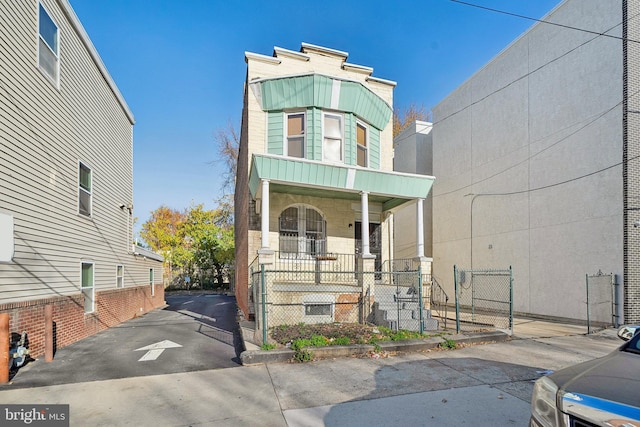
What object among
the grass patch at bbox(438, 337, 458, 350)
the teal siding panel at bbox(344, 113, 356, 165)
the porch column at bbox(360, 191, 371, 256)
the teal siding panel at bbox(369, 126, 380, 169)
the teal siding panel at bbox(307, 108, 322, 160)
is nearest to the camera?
the grass patch at bbox(438, 337, 458, 350)

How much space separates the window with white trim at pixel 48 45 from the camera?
8008 mm

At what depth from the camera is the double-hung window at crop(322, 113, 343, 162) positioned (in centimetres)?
1065

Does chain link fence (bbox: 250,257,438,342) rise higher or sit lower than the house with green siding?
lower

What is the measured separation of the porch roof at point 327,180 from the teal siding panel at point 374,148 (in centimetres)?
124

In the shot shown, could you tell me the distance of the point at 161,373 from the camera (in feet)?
19.7

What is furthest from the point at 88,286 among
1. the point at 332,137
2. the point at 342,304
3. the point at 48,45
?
the point at 332,137

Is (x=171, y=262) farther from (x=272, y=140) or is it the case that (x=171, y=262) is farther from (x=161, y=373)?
(x=161, y=373)

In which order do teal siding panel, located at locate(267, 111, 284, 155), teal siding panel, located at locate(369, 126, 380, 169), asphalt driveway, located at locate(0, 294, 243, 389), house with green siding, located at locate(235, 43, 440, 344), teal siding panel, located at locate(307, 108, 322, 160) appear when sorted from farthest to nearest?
teal siding panel, located at locate(369, 126, 380, 169), teal siding panel, located at locate(267, 111, 284, 155), teal siding panel, located at locate(307, 108, 322, 160), house with green siding, located at locate(235, 43, 440, 344), asphalt driveway, located at locate(0, 294, 243, 389)

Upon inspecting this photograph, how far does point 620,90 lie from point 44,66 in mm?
16301

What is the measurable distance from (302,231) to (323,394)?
6.47 metres

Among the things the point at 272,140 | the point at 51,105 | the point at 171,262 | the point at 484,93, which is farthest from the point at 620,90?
the point at 171,262

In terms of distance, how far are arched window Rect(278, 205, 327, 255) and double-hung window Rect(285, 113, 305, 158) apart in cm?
177

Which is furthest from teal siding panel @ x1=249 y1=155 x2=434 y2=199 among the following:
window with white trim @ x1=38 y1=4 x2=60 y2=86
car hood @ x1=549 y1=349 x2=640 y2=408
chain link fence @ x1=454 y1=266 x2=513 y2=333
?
car hood @ x1=549 y1=349 x2=640 y2=408

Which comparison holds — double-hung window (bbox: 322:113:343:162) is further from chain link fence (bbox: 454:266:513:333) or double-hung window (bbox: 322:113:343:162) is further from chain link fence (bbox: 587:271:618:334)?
chain link fence (bbox: 587:271:618:334)
